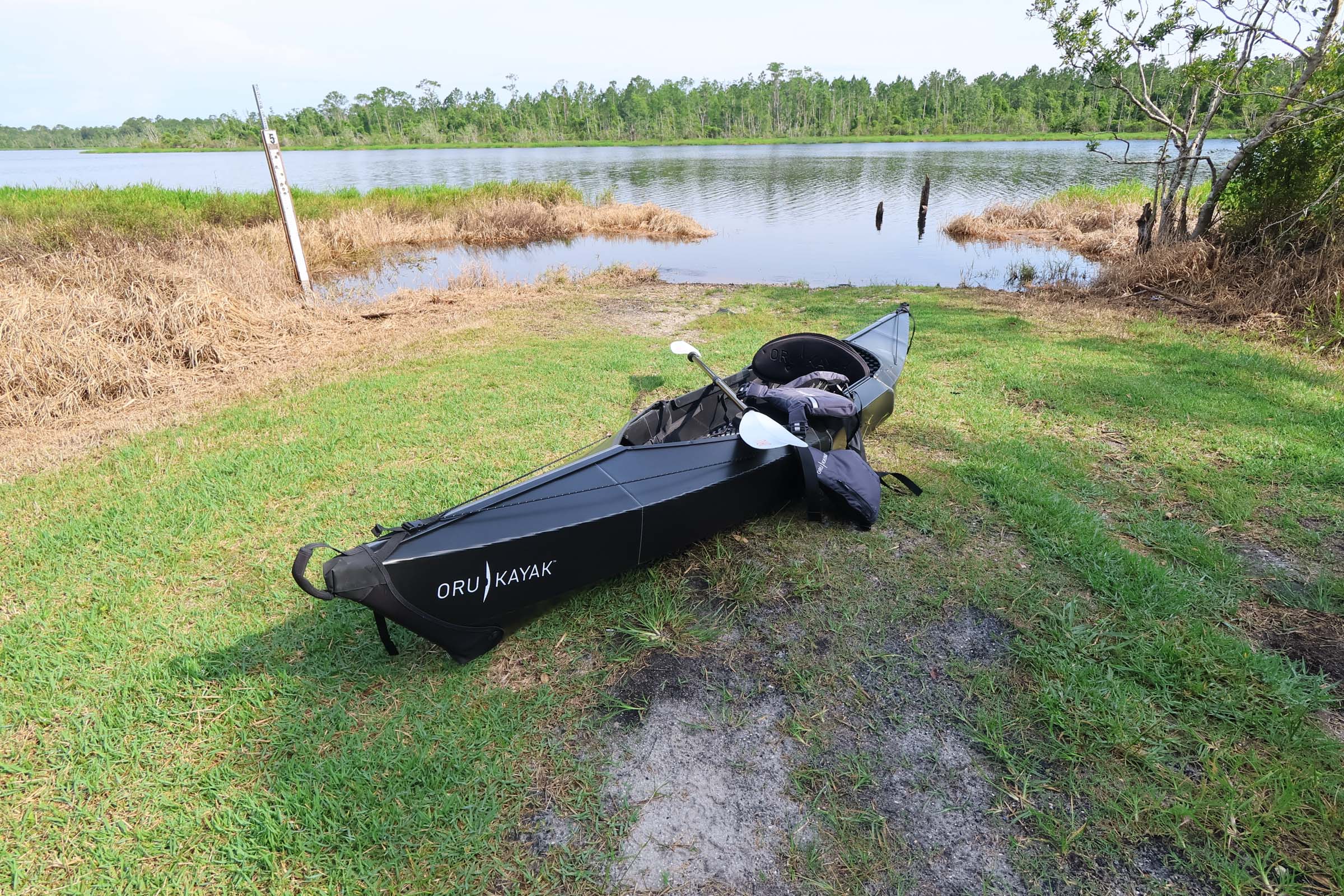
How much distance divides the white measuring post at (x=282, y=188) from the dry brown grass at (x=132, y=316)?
1.08ft

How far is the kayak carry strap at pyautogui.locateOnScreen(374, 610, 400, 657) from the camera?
297 centimetres

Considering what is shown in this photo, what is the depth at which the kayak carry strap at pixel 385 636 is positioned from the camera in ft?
9.75

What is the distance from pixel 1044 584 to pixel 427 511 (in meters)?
3.83

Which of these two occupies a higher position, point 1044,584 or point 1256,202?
point 1256,202

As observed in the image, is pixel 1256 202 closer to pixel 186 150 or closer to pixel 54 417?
pixel 54 417

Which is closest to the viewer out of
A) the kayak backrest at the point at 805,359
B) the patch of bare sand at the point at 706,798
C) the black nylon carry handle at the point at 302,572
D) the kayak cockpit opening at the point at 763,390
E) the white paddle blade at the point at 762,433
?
the patch of bare sand at the point at 706,798

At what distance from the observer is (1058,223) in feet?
63.6

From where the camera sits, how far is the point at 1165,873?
85.4 inches

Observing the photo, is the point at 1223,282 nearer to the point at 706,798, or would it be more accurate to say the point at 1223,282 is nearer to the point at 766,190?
the point at 706,798

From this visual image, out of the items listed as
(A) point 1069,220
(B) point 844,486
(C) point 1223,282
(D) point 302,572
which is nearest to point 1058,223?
(A) point 1069,220

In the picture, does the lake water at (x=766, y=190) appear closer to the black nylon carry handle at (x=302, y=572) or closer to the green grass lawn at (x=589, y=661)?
the green grass lawn at (x=589, y=661)

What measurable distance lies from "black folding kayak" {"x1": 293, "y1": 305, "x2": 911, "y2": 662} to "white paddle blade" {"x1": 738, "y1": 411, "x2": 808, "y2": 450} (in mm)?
174

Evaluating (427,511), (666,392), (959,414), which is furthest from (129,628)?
(959,414)

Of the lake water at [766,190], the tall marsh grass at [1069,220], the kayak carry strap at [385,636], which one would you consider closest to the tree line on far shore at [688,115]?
the lake water at [766,190]
